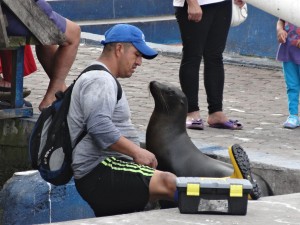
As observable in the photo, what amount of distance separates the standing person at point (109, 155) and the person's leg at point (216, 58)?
7.71 ft

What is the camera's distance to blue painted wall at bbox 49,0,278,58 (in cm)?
1338

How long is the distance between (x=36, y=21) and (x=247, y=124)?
6.96 feet

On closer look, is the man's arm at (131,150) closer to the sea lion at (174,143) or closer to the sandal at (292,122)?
the sea lion at (174,143)

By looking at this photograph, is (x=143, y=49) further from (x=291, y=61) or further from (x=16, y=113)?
(x=291, y=61)

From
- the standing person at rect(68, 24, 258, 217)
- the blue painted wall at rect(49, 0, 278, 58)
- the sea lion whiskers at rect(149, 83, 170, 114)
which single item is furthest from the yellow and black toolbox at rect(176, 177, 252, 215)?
the blue painted wall at rect(49, 0, 278, 58)

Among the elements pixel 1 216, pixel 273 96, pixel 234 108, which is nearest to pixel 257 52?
pixel 273 96

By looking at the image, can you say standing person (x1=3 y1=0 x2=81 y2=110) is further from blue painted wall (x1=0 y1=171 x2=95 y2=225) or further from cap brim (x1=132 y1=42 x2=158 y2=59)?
cap brim (x1=132 y1=42 x2=158 y2=59)

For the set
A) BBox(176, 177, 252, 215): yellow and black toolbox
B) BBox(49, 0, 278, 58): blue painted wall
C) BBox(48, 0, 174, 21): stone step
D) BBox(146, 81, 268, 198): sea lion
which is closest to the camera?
BBox(176, 177, 252, 215): yellow and black toolbox

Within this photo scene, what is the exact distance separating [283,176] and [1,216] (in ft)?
6.67

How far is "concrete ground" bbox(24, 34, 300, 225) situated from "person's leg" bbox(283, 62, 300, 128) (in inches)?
4.9

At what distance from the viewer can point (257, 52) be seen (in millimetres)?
13359

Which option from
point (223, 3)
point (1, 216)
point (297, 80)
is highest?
point (223, 3)

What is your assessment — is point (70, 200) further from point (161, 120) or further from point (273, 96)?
point (273, 96)

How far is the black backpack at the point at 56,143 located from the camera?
6.31 m
